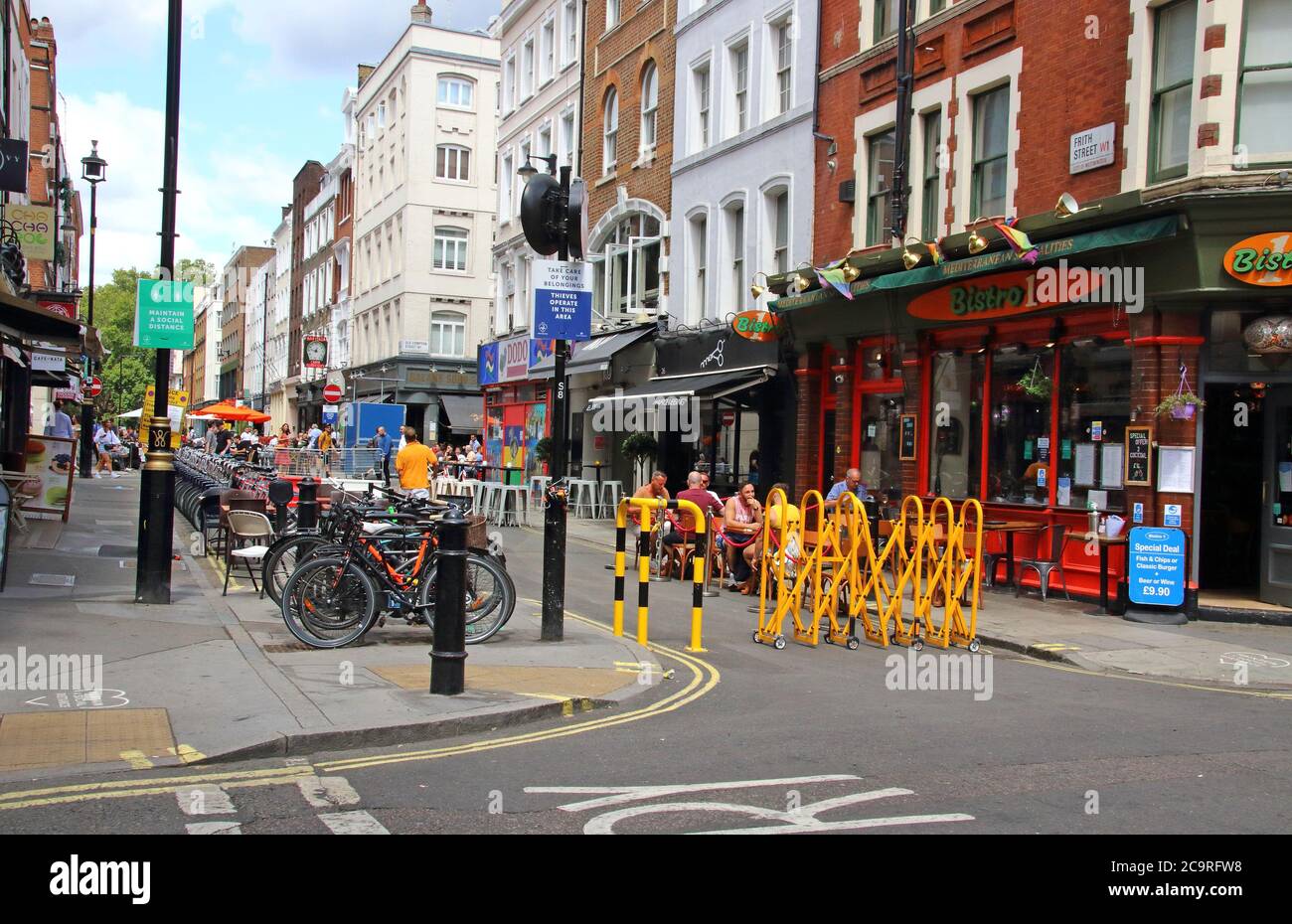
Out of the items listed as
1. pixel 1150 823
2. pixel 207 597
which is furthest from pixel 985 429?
pixel 1150 823

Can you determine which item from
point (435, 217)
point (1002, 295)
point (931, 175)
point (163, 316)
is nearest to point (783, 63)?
point (931, 175)

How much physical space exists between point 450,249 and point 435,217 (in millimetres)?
1612

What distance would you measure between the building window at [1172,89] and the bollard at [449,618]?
1006 cm

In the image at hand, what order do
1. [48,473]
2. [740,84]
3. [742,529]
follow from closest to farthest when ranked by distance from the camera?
[742,529]
[48,473]
[740,84]

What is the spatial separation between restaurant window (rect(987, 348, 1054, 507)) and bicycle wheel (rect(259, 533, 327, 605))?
9.65 metres

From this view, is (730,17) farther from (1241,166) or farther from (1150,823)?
(1150,823)

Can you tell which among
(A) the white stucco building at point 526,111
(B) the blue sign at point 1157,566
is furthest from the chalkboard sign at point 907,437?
(A) the white stucco building at point 526,111

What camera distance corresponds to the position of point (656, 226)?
93.0 ft

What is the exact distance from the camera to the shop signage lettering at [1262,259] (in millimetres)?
12656

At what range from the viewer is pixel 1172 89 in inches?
545

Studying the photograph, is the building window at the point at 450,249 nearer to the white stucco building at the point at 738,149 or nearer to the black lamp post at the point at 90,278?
the black lamp post at the point at 90,278

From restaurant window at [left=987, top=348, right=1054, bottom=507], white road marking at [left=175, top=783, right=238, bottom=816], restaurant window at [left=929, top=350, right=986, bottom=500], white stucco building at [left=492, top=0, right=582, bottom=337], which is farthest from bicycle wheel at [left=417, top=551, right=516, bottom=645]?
white stucco building at [left=492, top=0, right=582, bottom=337]

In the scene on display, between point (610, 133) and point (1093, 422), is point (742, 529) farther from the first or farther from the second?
point (610, 133)

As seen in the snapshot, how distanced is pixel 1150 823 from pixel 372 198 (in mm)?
55085
